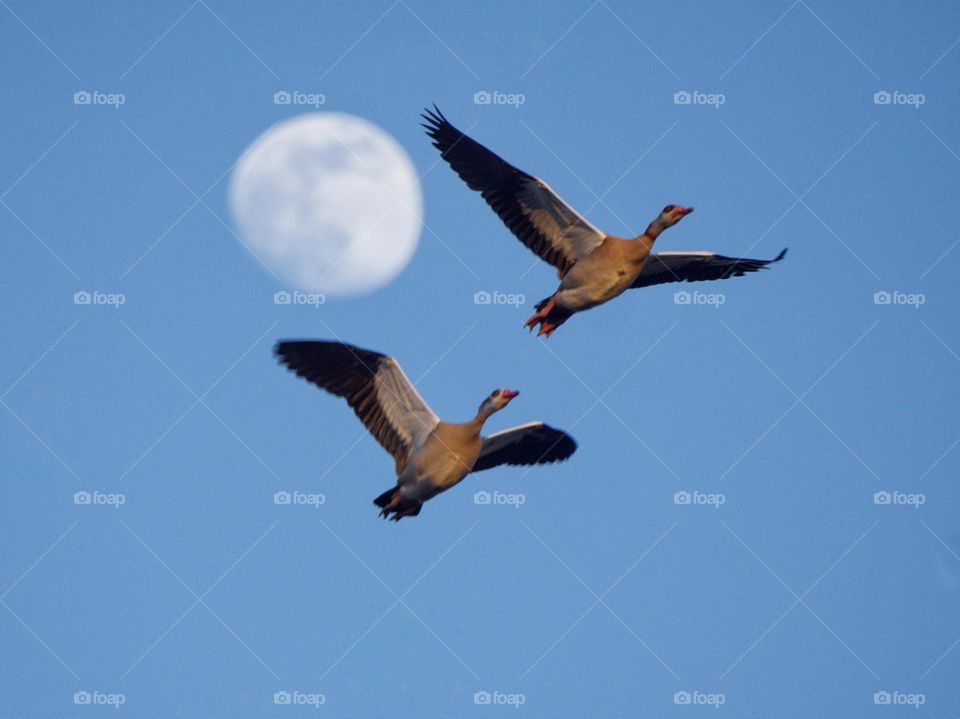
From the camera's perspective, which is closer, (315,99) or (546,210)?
(546,210)

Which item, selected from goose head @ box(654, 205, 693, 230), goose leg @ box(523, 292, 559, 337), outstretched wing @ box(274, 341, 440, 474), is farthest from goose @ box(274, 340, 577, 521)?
goose head @ box(654, 205, 693, 230)

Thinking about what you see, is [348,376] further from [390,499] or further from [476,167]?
[476,167]

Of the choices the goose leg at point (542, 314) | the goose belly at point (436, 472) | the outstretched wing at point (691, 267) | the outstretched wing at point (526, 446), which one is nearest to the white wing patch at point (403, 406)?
the goose belly at point (436, 472)

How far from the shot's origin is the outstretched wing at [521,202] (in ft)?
67.1

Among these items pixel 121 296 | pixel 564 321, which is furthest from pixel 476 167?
pixel 121 296

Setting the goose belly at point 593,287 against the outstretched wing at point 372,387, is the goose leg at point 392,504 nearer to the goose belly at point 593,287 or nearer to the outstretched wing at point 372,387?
the outstretched wing at point 372,387

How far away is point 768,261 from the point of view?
70.6 feet

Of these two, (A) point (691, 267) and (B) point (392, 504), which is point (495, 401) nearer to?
(B) point (392, 504)

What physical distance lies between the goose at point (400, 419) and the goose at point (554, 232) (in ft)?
5.63

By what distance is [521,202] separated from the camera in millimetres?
20750

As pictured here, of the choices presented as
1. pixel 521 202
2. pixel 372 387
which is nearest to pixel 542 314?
pixel 521 202

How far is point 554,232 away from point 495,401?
2679 mm

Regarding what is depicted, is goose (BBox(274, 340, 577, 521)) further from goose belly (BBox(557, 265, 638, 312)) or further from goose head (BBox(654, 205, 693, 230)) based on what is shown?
goose head (BBox(654, 205, 693, 230))

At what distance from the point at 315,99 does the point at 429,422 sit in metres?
5.46
